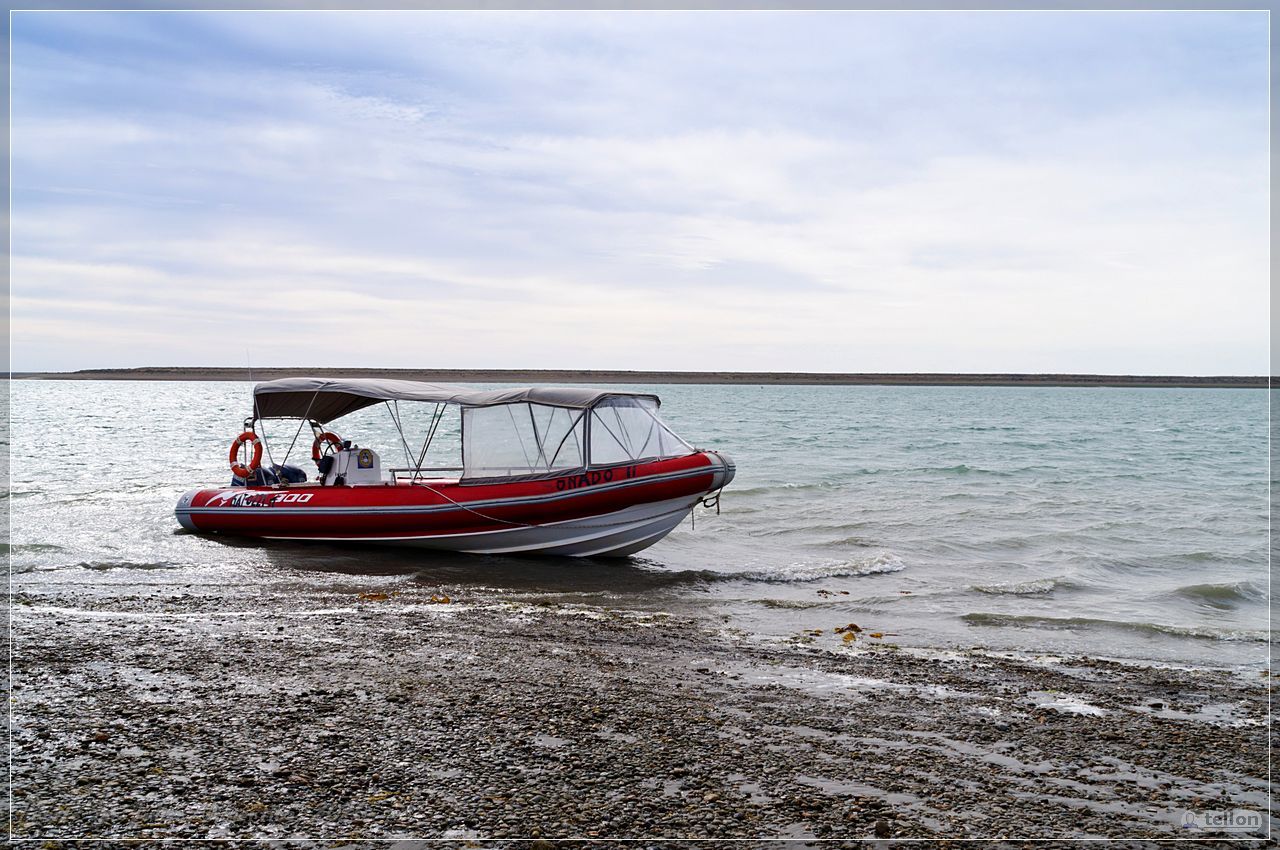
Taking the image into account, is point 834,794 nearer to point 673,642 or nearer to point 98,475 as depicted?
point 673,642

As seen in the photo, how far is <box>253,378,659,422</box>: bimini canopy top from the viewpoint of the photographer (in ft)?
46.9

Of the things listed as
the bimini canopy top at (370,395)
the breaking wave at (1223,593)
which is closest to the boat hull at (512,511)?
the bimini canopy top at (370,395)

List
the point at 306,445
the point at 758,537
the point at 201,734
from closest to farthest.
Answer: the point at 201,734 < the point at 758,537 < the point at 306,445

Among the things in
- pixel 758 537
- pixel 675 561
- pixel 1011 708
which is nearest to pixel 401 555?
pixel 675 561

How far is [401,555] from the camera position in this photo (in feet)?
50.0

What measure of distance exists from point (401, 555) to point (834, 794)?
11026 millimetres

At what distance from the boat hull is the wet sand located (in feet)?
14.8

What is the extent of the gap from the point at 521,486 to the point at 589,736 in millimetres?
8458

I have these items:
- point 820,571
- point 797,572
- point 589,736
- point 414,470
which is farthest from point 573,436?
point 589,736

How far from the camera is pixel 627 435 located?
14484 millimetres

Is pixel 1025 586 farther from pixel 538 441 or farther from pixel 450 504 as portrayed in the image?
pixel 450 504

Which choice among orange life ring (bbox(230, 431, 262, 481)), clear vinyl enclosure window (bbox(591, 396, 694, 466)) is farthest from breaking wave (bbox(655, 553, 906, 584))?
orange life ring (bbox(230, 431, 262, 481))

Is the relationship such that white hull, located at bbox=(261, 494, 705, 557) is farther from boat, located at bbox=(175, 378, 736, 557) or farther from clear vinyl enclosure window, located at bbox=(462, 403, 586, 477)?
clear vinyl enclosure window, located at bbox=(462, 403, 586, 477)

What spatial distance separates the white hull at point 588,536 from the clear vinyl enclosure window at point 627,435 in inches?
32.1
